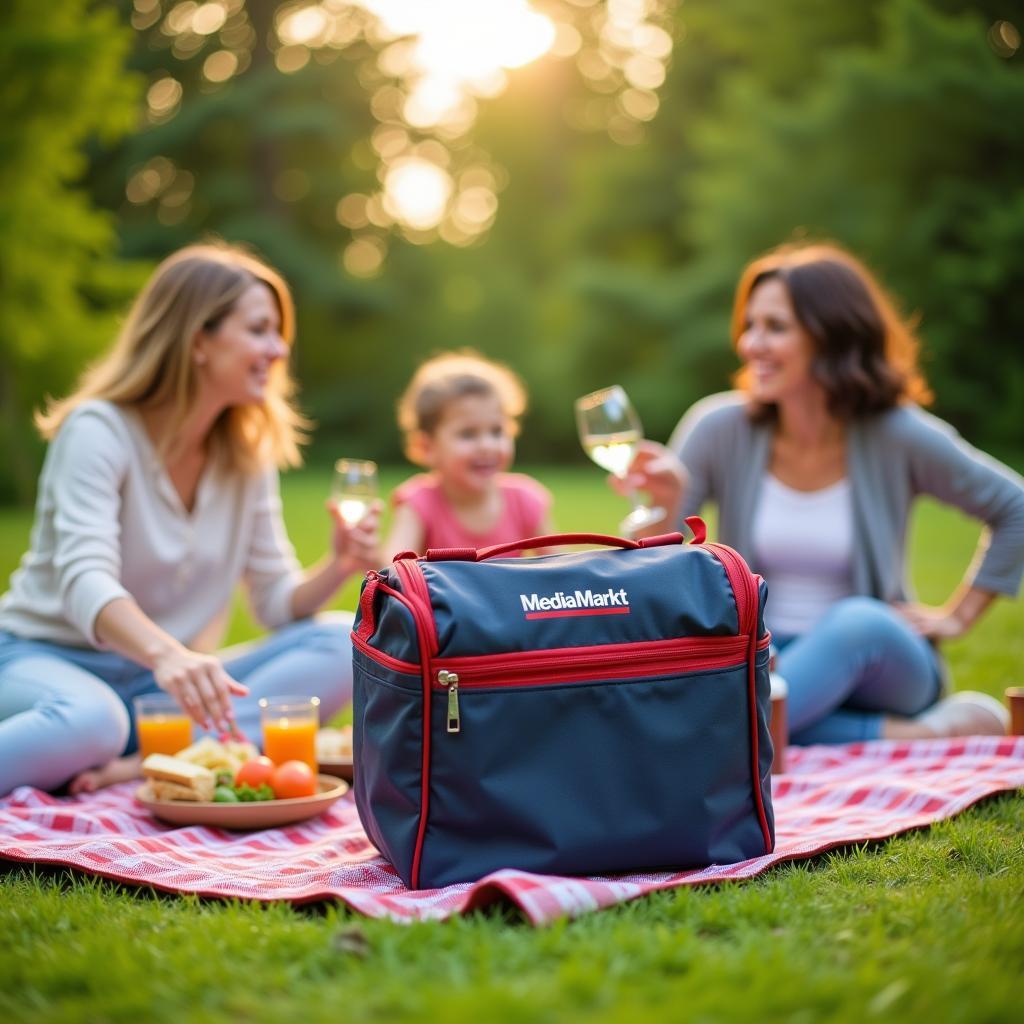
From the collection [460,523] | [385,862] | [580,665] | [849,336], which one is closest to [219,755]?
[385,862]

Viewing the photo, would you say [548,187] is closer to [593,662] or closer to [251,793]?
[251,793]

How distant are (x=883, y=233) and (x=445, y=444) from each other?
18461 millimetres

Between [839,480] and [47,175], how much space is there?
13.4m

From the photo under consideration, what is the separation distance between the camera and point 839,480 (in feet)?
13.8

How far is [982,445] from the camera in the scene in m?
20.0

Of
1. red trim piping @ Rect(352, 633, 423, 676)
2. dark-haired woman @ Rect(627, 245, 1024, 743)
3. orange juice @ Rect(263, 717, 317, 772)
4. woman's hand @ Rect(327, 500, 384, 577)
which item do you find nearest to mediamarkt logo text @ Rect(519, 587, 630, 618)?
red trim piping @ Rect(352, 633, 423, 676)

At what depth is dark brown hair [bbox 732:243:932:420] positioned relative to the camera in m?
4.06

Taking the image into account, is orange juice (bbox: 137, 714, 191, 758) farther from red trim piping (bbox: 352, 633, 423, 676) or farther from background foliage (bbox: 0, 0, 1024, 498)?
background foliage (bbox: 0, 0, 1024, 498)

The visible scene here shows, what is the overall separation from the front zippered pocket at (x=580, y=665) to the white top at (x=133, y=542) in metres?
1.20

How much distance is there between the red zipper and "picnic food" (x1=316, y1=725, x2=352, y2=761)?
1.21 meters

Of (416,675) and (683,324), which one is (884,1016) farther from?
(683,324)

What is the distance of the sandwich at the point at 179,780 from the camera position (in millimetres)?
3059

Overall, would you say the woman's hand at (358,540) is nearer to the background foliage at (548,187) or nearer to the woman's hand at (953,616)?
the woman's hand at (953,616)

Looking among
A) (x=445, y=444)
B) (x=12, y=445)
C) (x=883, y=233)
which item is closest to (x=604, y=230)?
(x=883, y=233)
